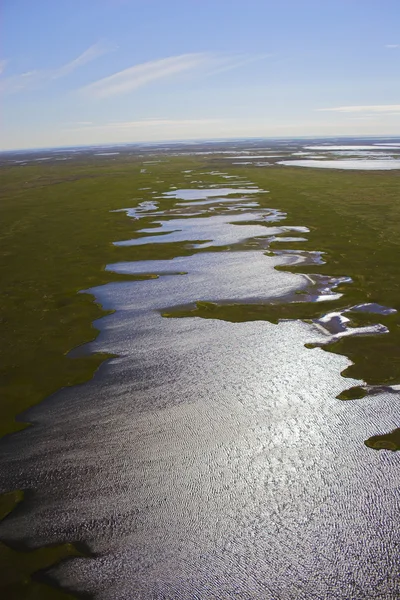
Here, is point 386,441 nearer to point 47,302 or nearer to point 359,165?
point 47,302

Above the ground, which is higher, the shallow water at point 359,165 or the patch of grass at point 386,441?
the shallow water at point 359,165

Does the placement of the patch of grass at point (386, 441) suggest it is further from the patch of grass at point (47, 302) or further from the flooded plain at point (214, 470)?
the patch of grass at point (47, 302)

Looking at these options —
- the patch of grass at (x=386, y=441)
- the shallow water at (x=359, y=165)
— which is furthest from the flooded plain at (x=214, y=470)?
the shallow water at (x=359, y=165)

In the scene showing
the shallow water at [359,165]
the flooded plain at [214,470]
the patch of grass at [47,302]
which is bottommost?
the flooded plain at [214,470]

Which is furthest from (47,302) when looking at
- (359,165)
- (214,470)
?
(359,165)

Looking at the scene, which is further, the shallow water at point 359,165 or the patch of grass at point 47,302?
the shallow water at point 359,165

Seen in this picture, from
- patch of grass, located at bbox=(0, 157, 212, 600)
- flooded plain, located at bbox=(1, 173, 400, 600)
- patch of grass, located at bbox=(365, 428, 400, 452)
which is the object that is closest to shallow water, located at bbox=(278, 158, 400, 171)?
patch of grass, located at bbox=(0, 157, 212, 600)

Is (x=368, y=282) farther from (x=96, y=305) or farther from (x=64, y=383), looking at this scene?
(x=64, y=383)

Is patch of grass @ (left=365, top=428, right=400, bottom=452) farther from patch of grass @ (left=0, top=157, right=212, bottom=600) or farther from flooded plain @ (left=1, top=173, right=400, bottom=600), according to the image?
patch of grass @ (left=0, top=157, right=212, bottom=600)
